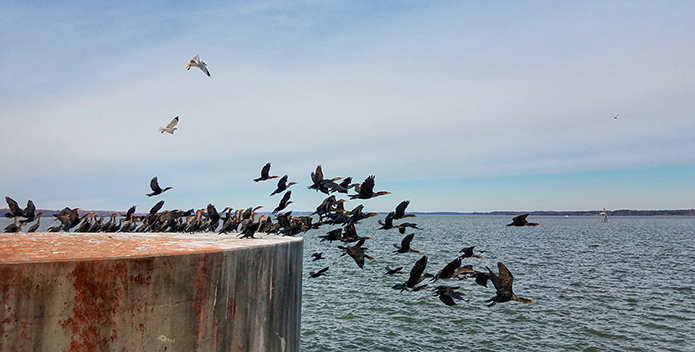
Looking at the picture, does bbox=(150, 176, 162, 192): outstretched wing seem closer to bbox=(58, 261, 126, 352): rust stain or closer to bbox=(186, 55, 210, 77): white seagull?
bbox=(186, 55, 210, 77): white seagull

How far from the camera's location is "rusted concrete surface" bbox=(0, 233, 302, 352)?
12.5 feet

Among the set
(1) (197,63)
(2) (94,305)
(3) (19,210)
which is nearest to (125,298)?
(2) (94,305)

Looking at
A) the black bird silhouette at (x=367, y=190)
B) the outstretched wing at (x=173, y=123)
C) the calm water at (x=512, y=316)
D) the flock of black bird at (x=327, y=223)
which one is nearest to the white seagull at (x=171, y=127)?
the outstretched wing at (x=173, y=123)

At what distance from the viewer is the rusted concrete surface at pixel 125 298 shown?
3.82 meters

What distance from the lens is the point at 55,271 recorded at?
3.92 meters

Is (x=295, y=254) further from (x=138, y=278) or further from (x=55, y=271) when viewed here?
(x=55, y=271)

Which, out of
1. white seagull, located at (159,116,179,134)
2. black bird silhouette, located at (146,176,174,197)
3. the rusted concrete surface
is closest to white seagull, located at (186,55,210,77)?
white seagull, located at (159,116,179,134)

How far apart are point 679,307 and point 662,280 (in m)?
6.63

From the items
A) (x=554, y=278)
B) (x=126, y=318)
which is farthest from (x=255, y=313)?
(x=554, y=278)

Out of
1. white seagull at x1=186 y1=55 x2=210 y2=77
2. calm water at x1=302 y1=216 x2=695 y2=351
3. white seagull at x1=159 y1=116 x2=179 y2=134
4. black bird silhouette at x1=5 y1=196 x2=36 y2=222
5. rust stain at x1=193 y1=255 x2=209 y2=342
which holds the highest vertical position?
white seagull at x1=186 y1=55 x2=210 y2=77

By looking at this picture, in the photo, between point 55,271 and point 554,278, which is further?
point 554,278

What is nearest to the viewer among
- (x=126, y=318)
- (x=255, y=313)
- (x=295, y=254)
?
A: (x=126, y=318)

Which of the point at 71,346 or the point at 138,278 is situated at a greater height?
the point at 138,278

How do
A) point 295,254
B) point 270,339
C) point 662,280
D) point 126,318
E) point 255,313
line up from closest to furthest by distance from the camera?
1. point 126,318
2. point 255,313
3. point 270,339
4. point 295,254
5. point 662,280
